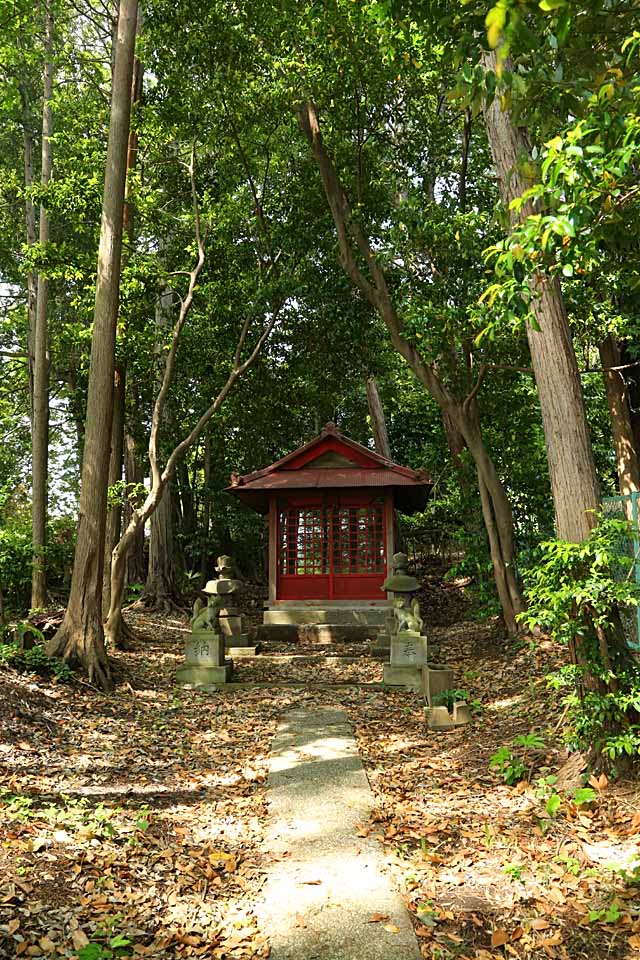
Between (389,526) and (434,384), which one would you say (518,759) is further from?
(389,526)

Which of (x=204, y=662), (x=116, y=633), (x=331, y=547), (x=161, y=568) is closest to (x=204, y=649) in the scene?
(x=204, y=662)

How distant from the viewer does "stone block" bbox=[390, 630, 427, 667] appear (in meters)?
9.66

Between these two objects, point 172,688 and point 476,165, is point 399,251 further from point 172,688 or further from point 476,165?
point 172,688

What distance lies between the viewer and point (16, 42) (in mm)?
13711

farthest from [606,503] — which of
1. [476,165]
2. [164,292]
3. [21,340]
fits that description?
[21,340]

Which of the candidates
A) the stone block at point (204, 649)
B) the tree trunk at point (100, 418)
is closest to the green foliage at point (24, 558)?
the tree trunk at point (100, 418)

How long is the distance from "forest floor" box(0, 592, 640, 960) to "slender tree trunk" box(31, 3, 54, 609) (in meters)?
5.54

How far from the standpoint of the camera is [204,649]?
10.1 metres

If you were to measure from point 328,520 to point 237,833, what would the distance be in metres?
11.2

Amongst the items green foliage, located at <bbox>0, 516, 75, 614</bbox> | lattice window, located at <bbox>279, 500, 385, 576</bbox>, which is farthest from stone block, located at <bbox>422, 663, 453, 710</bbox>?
A: lattice window, located at <bbox>279, 500, 385, 576</bbox>

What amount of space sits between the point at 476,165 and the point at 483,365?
3792mm

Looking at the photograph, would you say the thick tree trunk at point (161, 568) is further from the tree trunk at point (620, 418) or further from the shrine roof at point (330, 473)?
the tree trunk at point (620, 418)

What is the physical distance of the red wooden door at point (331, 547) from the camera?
1577 centimetres

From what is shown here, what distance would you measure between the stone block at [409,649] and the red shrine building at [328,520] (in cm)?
563
